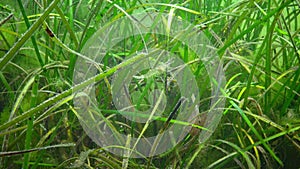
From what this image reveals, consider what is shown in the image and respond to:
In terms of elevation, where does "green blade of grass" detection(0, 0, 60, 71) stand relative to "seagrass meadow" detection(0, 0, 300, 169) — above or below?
above

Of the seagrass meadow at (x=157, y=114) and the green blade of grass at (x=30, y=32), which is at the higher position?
the green blade of grass at (x=30, y=32)

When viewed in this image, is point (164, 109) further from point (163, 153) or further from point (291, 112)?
point (291, 112)

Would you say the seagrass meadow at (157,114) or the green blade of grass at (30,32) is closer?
the green blade of grass at (30,32)

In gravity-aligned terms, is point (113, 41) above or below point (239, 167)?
above

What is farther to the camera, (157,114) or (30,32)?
(157,114)

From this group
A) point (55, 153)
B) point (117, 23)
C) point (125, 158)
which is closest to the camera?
point (125, 158)

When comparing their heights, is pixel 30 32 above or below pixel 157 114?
above

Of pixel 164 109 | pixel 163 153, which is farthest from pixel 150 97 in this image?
pixel 163 153

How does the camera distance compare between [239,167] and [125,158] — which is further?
[239,167]

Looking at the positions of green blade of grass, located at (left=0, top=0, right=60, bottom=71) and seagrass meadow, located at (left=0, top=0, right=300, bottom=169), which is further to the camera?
seagrass meadow, located at (left=0, top=0, right=300, bottom=169)

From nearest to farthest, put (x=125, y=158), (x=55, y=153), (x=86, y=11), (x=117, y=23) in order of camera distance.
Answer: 1. (x=125, y=158)
2. (x=55, y=153)
3. (x=117, y=23)
4. (x=86, y=11)
